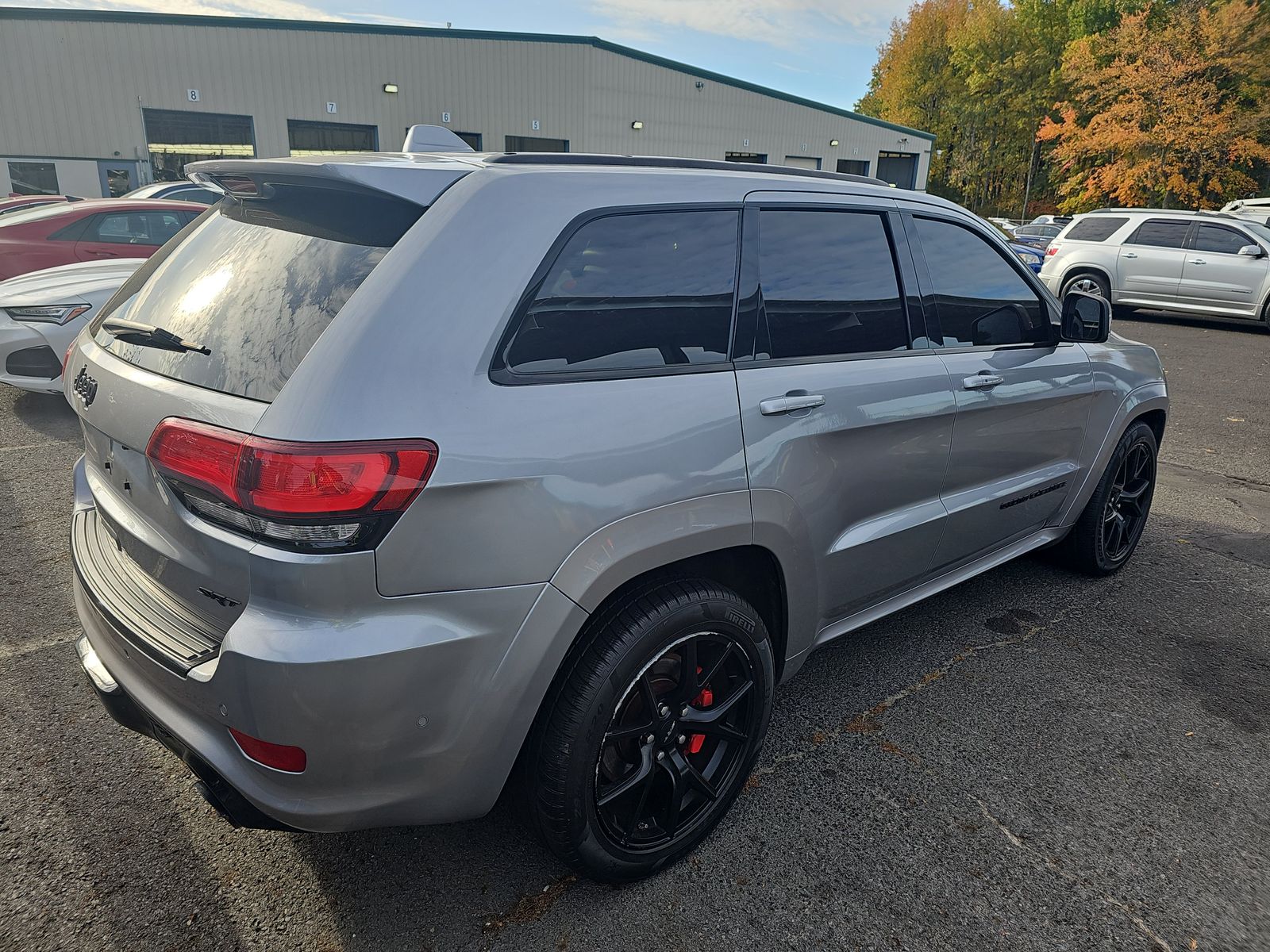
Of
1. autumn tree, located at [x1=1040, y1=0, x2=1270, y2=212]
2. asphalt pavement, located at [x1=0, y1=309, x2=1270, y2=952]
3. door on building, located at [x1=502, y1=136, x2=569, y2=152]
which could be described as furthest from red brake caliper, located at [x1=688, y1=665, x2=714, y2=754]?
autumn tree, located at [x1=1040, y1=0, x2=1270, y2=212]

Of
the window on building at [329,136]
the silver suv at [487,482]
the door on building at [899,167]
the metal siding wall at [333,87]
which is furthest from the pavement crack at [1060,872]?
the door on building at [899,167]

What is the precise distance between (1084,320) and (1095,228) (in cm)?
1268

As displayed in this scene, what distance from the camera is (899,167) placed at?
40844 mm

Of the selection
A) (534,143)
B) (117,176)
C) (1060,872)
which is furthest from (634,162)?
(534,143)

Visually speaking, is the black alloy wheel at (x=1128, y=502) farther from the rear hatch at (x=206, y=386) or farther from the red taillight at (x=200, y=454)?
the red taillight at (x=200, y=454)

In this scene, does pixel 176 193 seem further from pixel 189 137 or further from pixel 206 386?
pixel 189 137

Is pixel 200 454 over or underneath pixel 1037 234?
over

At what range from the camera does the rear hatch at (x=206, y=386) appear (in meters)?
1.74

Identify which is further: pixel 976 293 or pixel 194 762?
pixel 976 293

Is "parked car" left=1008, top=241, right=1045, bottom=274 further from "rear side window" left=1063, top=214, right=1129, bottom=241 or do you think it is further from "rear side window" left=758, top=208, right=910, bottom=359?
"rear side window" left=758, top=208, right=910, bottom=359

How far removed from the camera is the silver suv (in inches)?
65.2

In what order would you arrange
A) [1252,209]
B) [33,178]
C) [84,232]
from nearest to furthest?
[84,232] < [1252,209] < [33,178]

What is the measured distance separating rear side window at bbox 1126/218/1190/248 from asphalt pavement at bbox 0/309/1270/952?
12.0 meters

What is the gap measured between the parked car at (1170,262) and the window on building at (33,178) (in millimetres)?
26384
